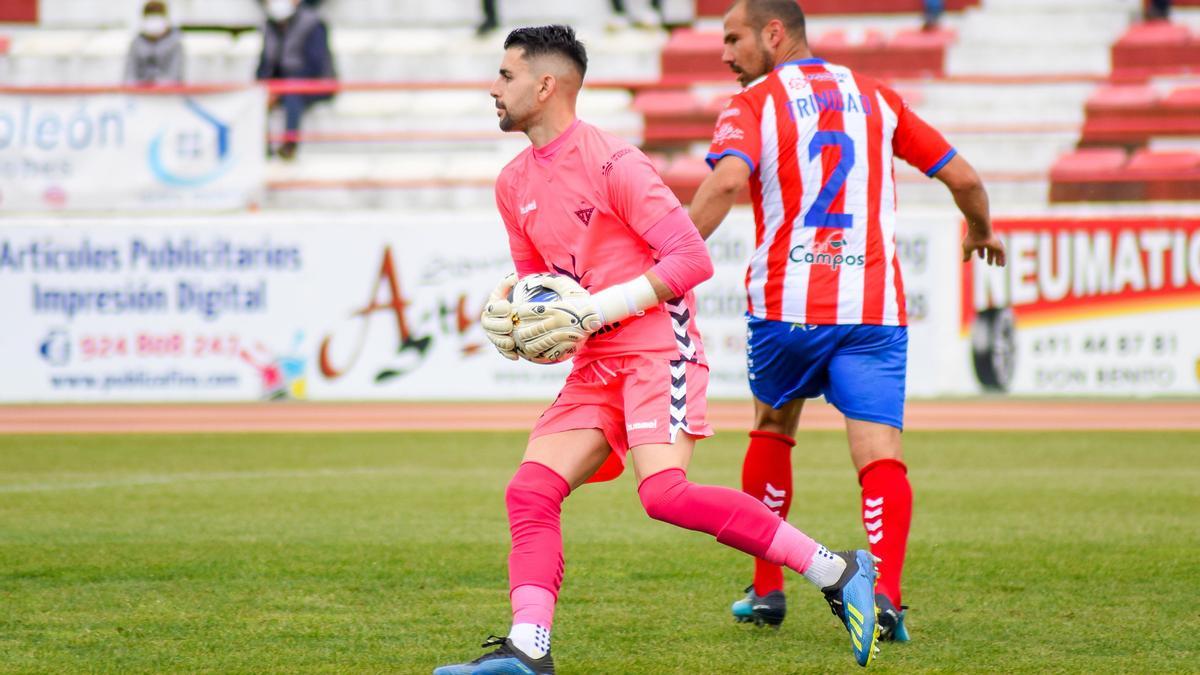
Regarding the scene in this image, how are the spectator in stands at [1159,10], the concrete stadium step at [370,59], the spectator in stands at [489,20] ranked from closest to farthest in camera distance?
the spectator in stands at [1159,10]
the concrete stadium step at [370,59]
the spectator in stands at [489,20]

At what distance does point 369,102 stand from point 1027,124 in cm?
840

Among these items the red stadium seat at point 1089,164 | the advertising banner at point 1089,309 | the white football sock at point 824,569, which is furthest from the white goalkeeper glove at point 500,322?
the red stadium seat at point 1089,164

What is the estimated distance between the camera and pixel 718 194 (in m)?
5.36

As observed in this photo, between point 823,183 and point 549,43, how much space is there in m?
1.29

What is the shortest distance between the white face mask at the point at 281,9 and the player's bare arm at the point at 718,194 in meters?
14.5

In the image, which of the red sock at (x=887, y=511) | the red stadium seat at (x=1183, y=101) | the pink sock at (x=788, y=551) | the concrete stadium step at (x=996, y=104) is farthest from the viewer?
the concrete stadium step at (x=996, y=104)

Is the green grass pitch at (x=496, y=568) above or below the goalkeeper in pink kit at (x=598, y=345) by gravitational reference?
below

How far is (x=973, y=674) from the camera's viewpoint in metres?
4.71

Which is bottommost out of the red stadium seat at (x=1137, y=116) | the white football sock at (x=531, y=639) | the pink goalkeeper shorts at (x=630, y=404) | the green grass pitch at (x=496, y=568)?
the green grass pitch at (x=496, y=568)

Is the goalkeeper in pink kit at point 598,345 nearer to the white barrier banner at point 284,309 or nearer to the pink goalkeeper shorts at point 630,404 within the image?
the pink goalkeeper shorts at point 630,404

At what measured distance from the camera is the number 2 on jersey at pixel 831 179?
5.59 metres

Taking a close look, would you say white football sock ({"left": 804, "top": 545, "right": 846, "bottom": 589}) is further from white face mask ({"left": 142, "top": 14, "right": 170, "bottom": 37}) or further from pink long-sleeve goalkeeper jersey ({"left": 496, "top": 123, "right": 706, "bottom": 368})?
white face mask ({"left": 142, "top": 14, "right": 170, "bottom": 37})

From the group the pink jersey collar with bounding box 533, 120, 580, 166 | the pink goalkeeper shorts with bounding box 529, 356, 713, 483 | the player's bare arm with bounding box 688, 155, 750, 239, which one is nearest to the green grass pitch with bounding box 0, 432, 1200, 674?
the pink goalkeeper shorts with bounding box 529, 356, 713, 483

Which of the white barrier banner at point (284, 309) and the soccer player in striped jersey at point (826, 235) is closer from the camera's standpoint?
the soccer player in striped jersey at point (826, 235)
